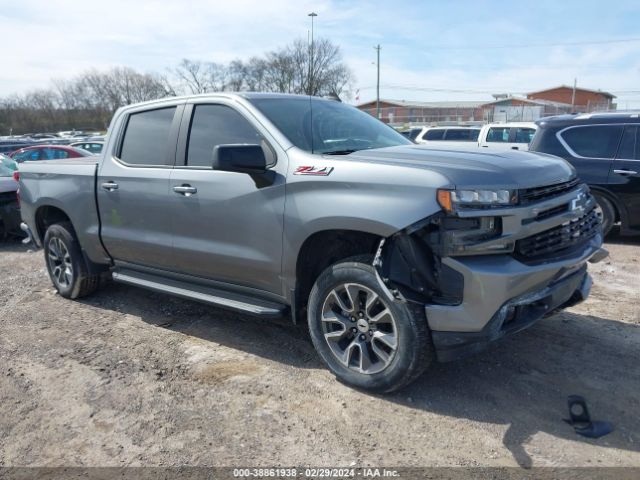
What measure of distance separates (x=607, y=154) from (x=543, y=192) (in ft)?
16.8

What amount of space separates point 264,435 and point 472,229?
163cm

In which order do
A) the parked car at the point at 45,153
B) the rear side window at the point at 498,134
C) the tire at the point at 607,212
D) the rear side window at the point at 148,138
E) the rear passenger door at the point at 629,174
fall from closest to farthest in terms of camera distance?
the rear side window at the point at 148,138 < the rear passenger door at the point at 629,174 < the tire at the point at 607,212 < the parked car at the point at 45,153 < the rear side window at the point at 498,134

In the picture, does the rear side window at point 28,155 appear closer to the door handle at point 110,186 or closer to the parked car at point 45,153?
the parked car at point 45,153

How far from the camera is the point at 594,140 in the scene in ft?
25.1

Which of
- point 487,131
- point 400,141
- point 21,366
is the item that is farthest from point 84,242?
point 487,131

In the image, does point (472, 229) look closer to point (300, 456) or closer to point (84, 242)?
point (300, 456)

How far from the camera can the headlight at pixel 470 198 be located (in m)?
2.96

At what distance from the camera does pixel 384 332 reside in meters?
3.40

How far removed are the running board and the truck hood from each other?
1.23 m

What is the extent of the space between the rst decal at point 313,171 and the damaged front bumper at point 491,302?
93 centimetres

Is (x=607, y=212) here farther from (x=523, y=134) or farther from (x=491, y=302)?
(x=523, y=134)

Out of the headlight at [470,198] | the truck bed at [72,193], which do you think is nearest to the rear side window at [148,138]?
the truck bed at [72,193]

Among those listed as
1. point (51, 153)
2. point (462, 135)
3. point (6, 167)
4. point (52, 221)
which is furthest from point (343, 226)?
point (462, 135)

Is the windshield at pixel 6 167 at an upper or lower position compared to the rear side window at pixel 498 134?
lower
